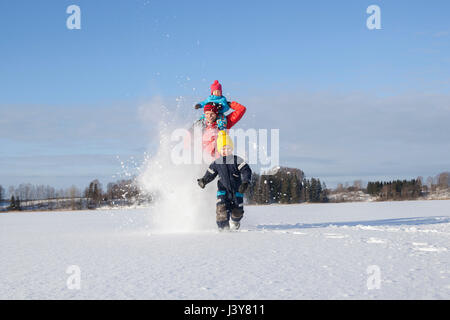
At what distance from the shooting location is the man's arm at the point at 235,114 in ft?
23.6

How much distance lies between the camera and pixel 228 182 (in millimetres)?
6699

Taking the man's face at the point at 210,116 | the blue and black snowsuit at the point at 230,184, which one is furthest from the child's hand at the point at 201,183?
the man's face at the point at 210,116

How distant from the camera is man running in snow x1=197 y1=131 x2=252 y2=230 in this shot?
663 centimetres

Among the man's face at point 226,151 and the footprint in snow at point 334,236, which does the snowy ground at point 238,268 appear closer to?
the footprint in snow at point 334,236

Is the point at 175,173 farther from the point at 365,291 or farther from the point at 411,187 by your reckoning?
the point at 411,187

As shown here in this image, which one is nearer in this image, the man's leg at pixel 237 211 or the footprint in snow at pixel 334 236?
the footprint in snow at pixel 334 236

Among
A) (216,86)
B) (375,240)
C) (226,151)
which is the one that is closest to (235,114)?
(216,86)

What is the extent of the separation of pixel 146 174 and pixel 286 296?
5456 mm

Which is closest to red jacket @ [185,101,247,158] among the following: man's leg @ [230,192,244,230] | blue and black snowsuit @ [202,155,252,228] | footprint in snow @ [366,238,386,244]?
blue and black snowsuit @ [202,155,252,228]

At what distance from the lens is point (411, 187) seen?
5494 centimetres

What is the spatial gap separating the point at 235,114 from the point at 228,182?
4.32 feet

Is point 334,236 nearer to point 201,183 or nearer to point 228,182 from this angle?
point 228,182

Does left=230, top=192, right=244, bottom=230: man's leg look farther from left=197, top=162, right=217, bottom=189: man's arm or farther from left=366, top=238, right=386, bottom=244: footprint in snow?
left=366, top=238, right=386, bottom=244: footprint in snow
